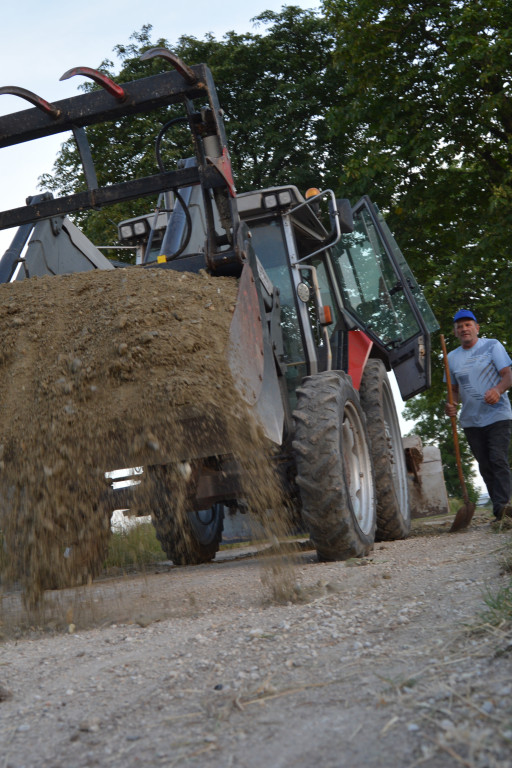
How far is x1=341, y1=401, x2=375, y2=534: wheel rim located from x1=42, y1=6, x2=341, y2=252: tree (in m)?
10.5

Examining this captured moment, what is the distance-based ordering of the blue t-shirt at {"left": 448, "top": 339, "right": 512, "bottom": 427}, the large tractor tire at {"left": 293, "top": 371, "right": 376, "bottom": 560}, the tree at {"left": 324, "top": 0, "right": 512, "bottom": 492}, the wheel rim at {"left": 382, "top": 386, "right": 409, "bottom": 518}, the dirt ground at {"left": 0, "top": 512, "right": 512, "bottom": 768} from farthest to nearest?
the tree at {"left": 324, "top": 0, "right": 512, "bottom": 492} → the wheel rim at {"left": 382, "top": 386, "right": 409, "bottom": 518} → the blue t-shirt at {"left": 448, "top": 339, "right": 512, "bottom": 427} → the large tractor tire at {"left": 293, "top": 371, "right": 376, "bottom": 560} → the dirt ground at {"left": 0, "top": 512, "right": 512, "bottom": 768}

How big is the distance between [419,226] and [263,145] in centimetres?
502

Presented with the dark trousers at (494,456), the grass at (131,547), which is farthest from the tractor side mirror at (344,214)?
the grass at (131,547)

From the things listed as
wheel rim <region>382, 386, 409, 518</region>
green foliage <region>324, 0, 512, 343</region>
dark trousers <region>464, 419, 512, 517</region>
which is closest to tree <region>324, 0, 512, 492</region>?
green foliage <region>324, 0, 512, 343</region>

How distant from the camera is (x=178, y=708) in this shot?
2.27 meters

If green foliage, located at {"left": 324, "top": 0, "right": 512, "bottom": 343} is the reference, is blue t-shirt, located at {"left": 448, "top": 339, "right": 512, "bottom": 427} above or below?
below

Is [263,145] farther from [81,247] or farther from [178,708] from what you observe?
[178,708]

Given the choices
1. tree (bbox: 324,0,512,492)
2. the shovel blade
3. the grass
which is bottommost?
the shovel blade

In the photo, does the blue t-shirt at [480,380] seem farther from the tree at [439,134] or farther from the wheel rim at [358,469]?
the tree at [439,134]

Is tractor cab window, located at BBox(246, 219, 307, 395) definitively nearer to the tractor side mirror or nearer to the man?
the tractor side mirror

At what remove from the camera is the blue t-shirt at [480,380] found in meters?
6.88

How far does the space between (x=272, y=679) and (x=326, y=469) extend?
2.36 metres

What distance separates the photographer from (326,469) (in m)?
4.75

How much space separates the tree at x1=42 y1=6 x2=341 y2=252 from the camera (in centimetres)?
1680
